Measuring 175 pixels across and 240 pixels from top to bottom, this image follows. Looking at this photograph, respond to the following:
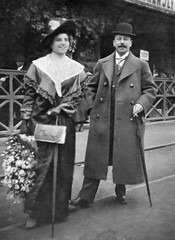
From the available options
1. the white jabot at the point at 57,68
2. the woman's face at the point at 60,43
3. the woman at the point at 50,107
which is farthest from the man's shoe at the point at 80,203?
the woman's face at the point at 60,43

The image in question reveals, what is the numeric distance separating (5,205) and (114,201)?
49.7 inches

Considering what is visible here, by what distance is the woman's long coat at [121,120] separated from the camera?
4.36 metres

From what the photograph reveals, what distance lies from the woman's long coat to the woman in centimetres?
59

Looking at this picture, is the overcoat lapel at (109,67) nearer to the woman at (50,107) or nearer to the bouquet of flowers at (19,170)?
the woman at (50,107)

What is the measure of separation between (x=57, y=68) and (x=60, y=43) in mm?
237

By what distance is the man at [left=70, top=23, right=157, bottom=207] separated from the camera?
14.3 feet

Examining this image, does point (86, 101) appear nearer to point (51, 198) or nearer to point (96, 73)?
point (96, 73)

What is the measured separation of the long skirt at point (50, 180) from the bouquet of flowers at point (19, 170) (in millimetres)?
100

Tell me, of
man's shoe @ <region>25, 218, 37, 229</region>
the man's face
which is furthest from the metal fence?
man's shoe @ <region>25, 218, 37, 229</region>

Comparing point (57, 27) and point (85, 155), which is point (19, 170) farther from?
point (57, 27)

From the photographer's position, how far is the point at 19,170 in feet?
11.8

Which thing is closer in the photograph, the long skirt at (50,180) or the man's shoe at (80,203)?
the long skirt at (50,180)

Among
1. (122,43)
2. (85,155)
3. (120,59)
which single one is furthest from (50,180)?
(122,43)

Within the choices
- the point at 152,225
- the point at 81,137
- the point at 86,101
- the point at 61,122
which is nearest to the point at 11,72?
the point at 81,137
